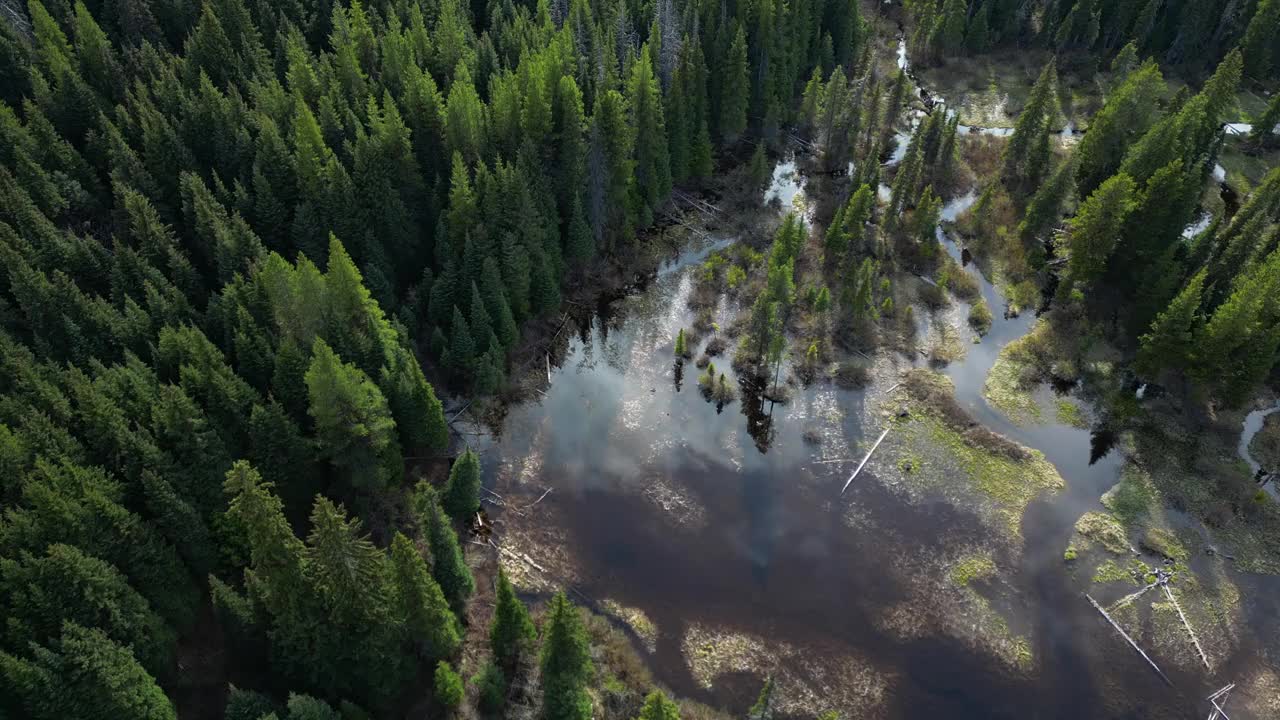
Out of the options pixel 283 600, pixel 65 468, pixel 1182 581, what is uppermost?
pixel 65 468

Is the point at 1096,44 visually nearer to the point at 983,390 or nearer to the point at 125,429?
the point at 983,390

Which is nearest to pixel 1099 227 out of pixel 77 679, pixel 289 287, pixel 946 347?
pixel 946 347

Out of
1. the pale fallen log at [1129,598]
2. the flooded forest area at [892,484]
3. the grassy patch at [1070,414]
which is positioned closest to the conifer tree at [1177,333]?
the flooded forest area at [892,484]

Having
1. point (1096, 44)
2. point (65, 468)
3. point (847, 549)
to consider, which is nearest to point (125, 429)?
point (65, 468)

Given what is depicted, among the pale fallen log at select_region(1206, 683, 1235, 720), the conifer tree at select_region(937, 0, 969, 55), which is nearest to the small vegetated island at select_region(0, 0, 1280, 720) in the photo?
the pale fallen log at select_region(1206, 683, 1235, 720)

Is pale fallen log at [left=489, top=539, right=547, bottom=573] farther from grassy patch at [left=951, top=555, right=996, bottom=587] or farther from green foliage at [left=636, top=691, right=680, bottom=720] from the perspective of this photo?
grassy patch at [left=951, top=555, right=996, bottom=587]

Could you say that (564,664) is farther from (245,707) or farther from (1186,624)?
(1186,624)
